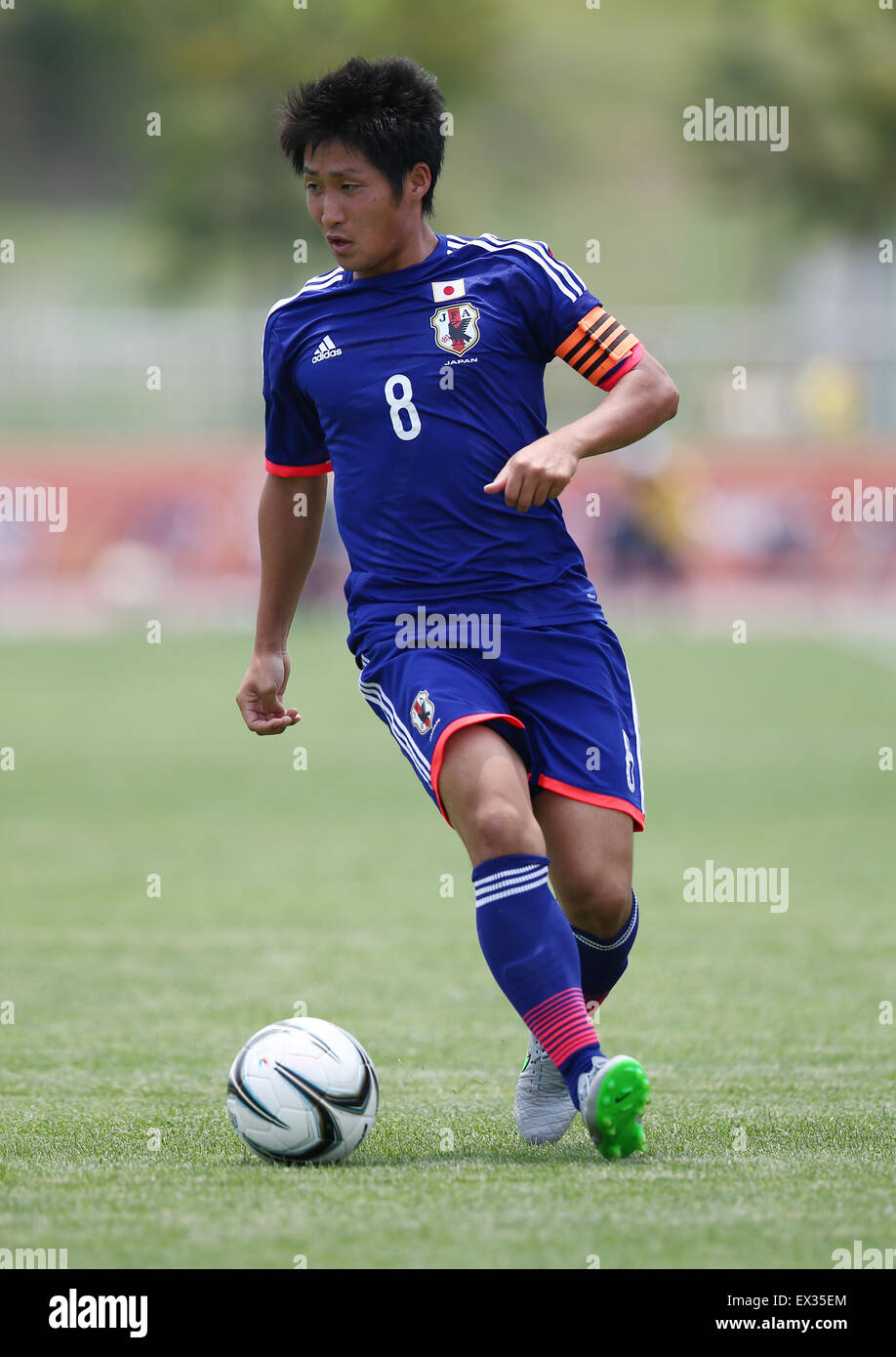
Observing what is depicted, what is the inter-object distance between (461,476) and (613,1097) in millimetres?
1461

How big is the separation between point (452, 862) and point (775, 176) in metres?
48.3

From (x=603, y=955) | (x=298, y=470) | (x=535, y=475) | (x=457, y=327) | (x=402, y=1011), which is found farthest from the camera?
(x=402, y=1011)

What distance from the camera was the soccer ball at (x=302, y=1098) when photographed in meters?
3.99

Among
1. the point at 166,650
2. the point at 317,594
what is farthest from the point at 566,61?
the point at 166,650

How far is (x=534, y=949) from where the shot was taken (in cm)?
394

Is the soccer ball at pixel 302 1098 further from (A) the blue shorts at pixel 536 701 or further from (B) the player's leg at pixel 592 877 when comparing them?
(A) the blue shorts at pixel 536 701

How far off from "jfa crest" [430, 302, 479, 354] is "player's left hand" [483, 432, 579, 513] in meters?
0.50

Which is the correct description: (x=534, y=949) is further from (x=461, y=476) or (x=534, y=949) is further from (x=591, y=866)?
(x=461, y=476)

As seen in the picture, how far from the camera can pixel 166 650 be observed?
76.7 ft

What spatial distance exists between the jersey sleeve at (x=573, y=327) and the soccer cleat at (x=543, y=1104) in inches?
62.0

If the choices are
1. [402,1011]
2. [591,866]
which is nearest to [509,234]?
[402,1011]

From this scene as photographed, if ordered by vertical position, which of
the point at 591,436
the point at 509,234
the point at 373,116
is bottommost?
the point at 591,436

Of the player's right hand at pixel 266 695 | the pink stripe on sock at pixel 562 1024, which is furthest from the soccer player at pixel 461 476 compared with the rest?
the player's right hand at pixel 266 695
